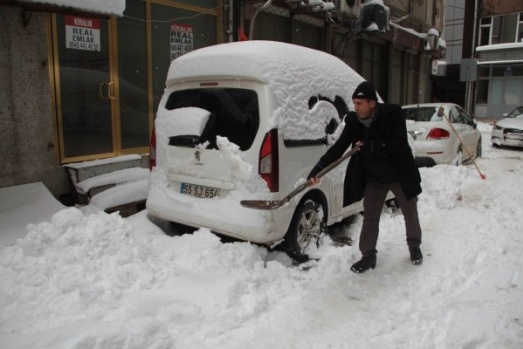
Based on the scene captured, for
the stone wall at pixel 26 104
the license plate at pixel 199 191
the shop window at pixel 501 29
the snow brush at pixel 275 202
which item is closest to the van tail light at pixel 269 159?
the snow brush at pixel 275 202

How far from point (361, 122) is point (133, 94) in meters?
4.76

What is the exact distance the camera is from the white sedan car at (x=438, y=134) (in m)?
9.66

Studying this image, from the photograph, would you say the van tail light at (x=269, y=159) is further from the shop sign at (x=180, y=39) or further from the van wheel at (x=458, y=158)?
the van wheel at (x=458, y=158)

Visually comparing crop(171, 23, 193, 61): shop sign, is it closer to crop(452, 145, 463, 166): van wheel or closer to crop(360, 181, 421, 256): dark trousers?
crop(360, 181, 421, 256): dark trousers

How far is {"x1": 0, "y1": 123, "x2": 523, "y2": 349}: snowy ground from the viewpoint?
3176 mm

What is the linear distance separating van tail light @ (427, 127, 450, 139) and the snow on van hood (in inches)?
208

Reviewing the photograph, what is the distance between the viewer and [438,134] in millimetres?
9695

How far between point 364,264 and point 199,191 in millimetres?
1732

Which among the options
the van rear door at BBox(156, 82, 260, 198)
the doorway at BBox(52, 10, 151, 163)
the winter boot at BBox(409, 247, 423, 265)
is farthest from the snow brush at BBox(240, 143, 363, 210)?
the doorway at BBox(52, 10, 151, 163)

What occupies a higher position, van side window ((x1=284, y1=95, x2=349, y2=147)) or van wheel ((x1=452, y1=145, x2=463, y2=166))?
van side window ((x1=284, y1=95, x2=349, y2=147))

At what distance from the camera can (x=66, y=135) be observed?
682 cm

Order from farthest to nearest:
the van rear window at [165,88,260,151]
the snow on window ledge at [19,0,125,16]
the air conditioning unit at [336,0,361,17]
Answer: the air conditioning unit at [336,0,361,17] < the snow on window ledge at [19,0,125,16] < the van rear window at [165,88,260,151]

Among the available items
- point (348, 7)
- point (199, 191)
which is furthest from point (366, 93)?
point (348, 7)

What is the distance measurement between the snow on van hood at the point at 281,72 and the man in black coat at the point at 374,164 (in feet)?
1.43
